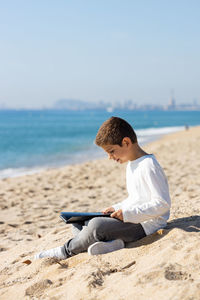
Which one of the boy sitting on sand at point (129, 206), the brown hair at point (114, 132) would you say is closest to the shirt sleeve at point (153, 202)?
the boy sitting on sand at point (129, 206)

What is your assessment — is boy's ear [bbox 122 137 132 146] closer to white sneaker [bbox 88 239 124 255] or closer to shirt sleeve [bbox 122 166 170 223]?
shirt sleeve [bbox 122 166 170 223]

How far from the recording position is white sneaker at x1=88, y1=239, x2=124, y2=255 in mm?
3289

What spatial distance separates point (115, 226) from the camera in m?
3.34

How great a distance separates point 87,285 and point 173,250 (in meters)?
0.74

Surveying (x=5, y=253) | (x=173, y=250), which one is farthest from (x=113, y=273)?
(x=5, y=253)

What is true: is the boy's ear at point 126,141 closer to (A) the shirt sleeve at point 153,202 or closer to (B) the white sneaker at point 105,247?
(A) the shirt sleeve at point 153,202

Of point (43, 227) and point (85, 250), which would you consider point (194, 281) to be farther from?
point (43, 227)

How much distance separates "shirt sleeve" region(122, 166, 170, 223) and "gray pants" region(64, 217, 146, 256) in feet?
0.45

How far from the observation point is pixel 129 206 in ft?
11.1

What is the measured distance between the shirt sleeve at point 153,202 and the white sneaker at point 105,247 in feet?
0.86

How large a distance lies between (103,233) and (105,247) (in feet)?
0.40

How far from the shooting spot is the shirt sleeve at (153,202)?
321 cm

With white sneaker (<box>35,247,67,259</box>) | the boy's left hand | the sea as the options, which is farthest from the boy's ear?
the sea

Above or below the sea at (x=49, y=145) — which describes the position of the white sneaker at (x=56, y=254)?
above
